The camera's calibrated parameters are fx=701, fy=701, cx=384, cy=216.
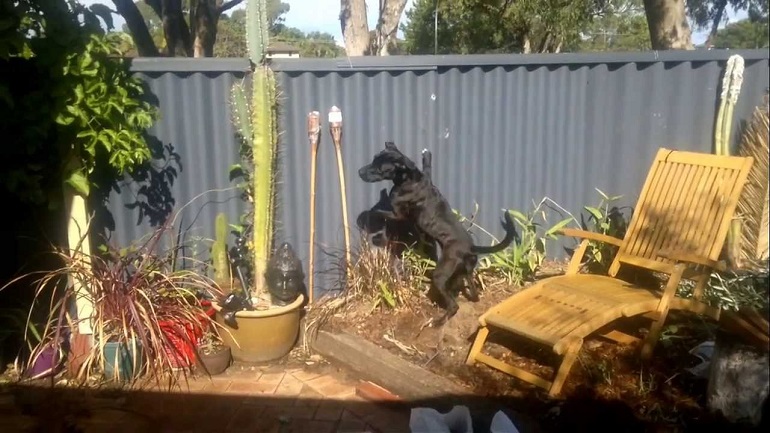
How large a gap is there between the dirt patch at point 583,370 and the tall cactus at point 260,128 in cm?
74

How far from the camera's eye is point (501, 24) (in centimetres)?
1733

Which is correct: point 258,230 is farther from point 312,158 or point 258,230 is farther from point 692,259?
point 692,259

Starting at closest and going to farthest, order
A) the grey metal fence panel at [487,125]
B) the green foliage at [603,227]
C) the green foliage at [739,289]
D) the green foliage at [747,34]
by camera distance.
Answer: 1. the green foliage at [747,34]
2. the green foliage at [739,289]
3. the green foliage at [603,227]
4. the grey metal fence panel at [487,125]

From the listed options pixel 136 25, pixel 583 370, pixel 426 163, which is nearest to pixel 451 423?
pixel 583 370

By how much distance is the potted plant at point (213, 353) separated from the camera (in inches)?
176

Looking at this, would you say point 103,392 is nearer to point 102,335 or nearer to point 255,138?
point 102,335

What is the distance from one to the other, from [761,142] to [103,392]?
3.73 meters

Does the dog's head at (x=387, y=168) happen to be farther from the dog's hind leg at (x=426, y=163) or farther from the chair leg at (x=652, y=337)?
the chair leg at (x=652, y=337)

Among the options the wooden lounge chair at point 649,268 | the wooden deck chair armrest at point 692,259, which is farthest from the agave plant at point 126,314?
the wooden deck chair armrest at point 692,259

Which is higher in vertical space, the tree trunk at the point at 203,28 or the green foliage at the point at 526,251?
the tree trunk at the point at 203,28

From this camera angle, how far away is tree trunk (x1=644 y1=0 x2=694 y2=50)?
6.17 metres

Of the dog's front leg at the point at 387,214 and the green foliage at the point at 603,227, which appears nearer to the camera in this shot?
the dog's front leg at the point at 387,214

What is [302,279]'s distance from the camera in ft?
15.9

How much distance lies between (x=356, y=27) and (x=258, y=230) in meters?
5.44
